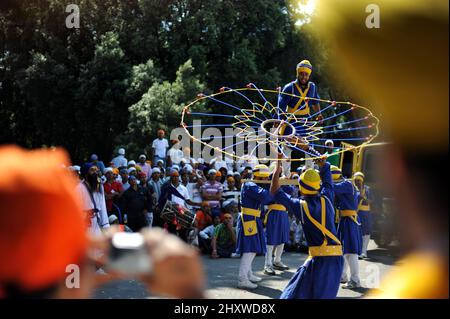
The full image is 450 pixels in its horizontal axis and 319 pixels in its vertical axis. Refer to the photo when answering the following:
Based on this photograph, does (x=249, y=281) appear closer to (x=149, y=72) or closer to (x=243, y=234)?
(x=243, y=234)

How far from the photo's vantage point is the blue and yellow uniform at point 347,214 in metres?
8.92

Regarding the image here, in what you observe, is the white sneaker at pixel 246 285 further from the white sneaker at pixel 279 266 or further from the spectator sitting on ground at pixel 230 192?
the spectator sitting on ground at pixel 230 192

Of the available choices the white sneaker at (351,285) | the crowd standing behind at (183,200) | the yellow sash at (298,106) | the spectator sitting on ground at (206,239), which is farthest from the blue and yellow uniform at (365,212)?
the yellow sash at (298,106)

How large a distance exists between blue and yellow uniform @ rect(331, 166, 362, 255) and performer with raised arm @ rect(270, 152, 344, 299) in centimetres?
286

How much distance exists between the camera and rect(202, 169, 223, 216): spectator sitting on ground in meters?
12.4

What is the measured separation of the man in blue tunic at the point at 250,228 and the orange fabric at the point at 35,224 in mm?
7509

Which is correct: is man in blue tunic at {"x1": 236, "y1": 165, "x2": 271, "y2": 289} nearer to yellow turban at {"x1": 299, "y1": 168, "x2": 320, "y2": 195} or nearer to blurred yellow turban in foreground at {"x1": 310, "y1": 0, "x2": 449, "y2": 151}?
yellow turban at {"x1": 299, "y1": 168, "x2": 320, "y2": 195}

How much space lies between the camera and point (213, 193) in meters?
12.5

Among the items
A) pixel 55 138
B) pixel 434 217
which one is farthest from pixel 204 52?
Result: pixel 434 217

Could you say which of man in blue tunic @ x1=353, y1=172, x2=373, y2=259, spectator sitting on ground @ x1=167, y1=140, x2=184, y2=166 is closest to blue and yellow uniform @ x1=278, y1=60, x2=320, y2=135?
man in blue tunic @ x1=353, y1=172, x2=373, y2=259

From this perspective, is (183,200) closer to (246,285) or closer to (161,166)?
(161,166)

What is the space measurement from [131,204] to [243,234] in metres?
2.74

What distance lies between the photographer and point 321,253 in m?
5.75
